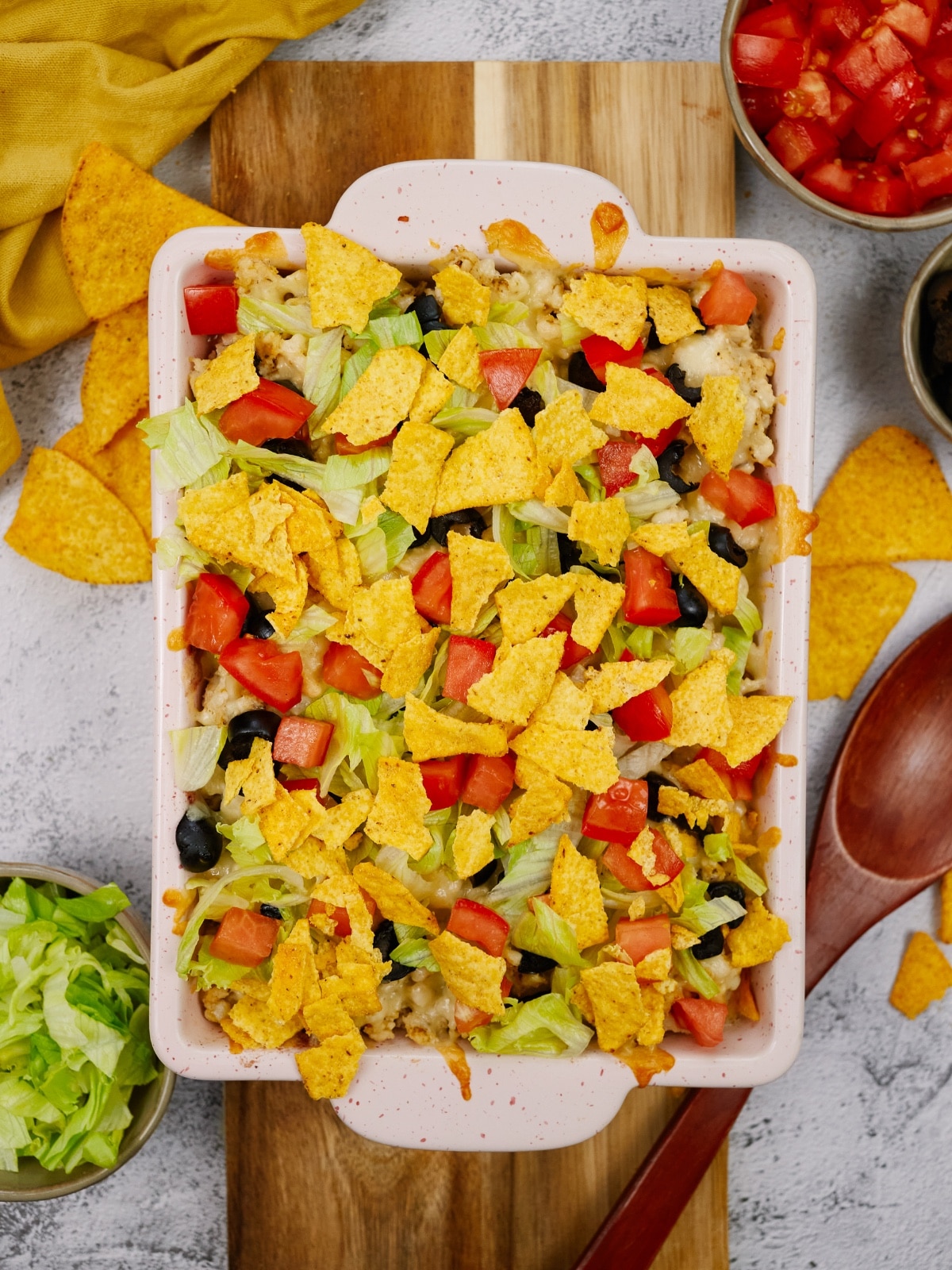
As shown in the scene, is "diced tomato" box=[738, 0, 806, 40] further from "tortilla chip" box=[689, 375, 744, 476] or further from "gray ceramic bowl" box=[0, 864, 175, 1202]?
"gray ceramic bowl" box=[0, 864, 175, 1202]

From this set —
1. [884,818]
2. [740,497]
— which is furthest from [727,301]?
[884,818]

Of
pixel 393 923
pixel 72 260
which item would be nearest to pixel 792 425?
pixel 393 923

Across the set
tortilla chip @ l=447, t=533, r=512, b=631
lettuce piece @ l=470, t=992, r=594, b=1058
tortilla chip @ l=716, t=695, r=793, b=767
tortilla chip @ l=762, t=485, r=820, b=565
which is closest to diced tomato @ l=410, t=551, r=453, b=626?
tortilla chip @ l=447, t=533, r=512, b=631

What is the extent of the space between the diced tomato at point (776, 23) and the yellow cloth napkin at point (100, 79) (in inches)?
30.7

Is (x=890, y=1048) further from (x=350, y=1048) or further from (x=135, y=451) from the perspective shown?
(x=135, y=451)

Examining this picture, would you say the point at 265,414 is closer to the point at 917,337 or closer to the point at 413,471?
the point at 413,471

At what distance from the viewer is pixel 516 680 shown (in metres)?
1.77

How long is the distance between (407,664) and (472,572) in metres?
0.19

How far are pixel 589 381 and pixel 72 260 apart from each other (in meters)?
1.08

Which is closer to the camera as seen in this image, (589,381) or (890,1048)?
(589,381)

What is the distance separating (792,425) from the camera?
187cm

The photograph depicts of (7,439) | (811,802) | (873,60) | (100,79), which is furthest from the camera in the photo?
(811,802)

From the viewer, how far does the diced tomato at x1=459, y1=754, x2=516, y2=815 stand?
1845mm

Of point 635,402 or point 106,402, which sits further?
point 106,402
